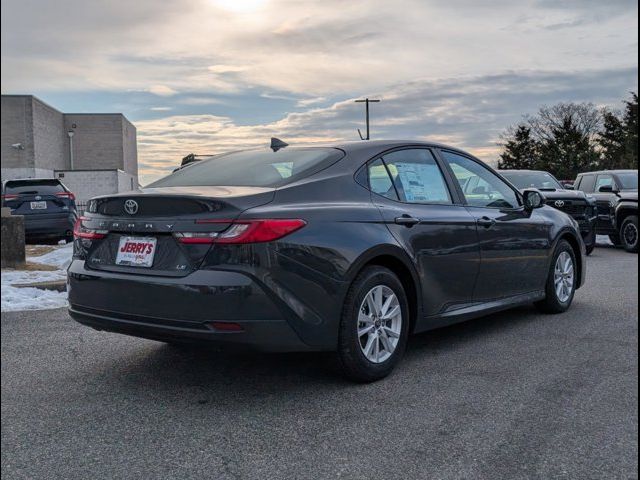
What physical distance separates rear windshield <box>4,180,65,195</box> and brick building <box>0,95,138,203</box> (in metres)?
22.5

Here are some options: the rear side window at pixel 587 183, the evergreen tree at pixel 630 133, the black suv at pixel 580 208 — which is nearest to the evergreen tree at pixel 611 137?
the evergreen tree at pixel 630 133

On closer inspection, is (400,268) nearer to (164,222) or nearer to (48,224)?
(164,222)

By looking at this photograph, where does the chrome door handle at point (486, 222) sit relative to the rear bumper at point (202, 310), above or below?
above

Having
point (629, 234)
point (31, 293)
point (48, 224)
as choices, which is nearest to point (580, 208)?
point (629, 234)

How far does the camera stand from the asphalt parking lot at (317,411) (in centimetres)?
282

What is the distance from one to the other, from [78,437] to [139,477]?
533mm

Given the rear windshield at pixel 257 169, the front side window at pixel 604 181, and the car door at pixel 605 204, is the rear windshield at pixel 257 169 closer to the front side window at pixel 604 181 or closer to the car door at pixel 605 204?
the car door at pixel 605 204

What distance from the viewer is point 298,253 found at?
3.52 metres

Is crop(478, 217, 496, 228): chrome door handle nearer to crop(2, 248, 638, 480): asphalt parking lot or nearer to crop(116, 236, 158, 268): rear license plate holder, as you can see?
Result: crop(2, 248, 638, 480): asphalt parking lot

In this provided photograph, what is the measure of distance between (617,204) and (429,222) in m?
9.99

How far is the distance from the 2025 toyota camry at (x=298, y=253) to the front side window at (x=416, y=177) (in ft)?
0.04

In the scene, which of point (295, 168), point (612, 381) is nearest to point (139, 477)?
point (295, 168)

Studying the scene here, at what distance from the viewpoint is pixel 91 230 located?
12.7 feet

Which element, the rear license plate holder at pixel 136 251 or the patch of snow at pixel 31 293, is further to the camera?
the patch of snow at pixel 31 293
